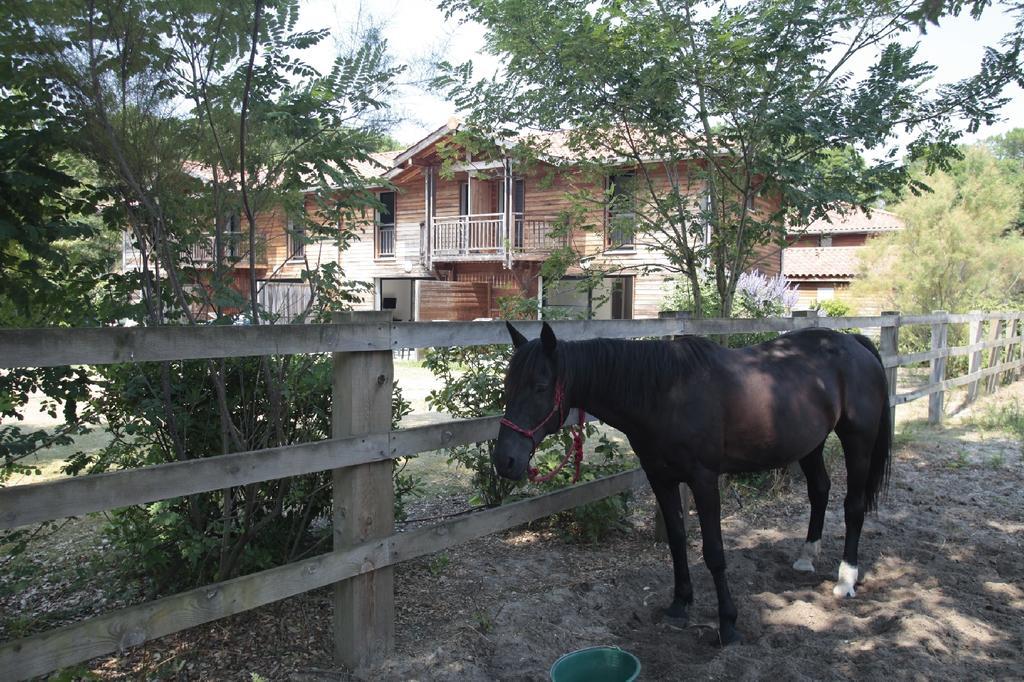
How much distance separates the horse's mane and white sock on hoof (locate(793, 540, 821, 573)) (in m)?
1.59

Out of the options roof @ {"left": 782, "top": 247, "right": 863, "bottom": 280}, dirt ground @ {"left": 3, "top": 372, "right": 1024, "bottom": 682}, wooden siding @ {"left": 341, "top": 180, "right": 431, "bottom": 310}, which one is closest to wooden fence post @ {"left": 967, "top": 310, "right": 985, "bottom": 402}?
dirt ground @ {"left": 3, "top": 372, "right": 1024, "bottom": 682}

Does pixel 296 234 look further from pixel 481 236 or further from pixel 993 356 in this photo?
pixel 481 236

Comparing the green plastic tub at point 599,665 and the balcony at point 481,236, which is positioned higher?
the balcony at point 481,236

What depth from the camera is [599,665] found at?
2812 millimetres

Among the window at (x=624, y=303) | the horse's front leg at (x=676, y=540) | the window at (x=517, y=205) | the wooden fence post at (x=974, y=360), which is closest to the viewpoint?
the horse's front leg at (x=676, y=540)

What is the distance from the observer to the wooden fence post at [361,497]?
2.83 meters

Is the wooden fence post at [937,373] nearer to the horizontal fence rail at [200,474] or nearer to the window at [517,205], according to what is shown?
the horizontal fence rail at [200,474]

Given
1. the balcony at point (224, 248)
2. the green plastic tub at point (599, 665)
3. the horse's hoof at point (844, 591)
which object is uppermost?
the balcony at point (224, 248)

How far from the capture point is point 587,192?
6.77 metres

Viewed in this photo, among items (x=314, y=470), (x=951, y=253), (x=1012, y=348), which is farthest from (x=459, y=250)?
(x=314, y=470)

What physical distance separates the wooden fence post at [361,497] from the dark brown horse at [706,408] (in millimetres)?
528

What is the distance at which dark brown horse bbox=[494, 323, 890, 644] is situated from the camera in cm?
305

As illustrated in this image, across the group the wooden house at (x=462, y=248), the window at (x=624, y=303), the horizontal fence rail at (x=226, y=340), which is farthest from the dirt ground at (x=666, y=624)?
the window at (x=624, y=303)

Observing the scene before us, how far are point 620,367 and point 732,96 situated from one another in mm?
3209
